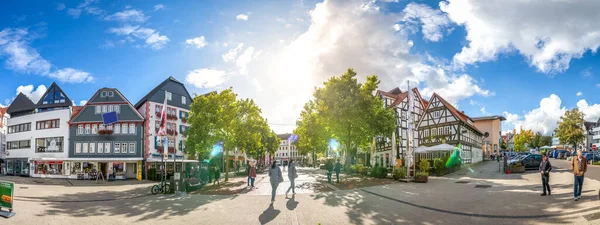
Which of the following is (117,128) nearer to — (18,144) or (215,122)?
(215,122)

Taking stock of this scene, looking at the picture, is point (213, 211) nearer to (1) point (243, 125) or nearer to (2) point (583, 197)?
(2) point (583, 197)

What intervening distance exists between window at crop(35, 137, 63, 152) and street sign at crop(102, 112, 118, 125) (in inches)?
294

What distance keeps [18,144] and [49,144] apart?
9927mm

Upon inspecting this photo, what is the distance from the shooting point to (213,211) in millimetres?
13461

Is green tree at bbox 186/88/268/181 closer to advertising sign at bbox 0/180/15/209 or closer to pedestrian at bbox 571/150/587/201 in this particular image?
A: advertising sign at bbox 0/180/15/209

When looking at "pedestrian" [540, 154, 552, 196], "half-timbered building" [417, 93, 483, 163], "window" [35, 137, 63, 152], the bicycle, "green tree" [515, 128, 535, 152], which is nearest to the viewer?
"pedestrian" [540, 154, 552, 196]

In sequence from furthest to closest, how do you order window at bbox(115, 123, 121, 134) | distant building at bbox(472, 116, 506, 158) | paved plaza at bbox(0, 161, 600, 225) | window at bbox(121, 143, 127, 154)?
1. distant building at bbox(472, 116, 506, 158)
2. window at bbox(115, 123, 121, 134)
3. window at bbox(121, 143, 127, 154)
4. paved plaza at bbox(0, 161, 600, 225)

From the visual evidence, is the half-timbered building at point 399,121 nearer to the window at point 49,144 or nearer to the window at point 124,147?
the window at point 124,147

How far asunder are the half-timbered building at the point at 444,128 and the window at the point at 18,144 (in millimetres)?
56247

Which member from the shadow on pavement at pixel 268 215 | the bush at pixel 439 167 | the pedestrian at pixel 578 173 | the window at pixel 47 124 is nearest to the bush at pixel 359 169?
the bush at pixel 439 167

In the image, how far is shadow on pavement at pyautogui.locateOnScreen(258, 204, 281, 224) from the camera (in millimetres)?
11242

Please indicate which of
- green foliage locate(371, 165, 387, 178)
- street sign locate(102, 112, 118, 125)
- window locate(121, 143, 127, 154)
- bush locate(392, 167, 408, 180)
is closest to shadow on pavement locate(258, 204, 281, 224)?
bush locate(392, 167, 408, 180)

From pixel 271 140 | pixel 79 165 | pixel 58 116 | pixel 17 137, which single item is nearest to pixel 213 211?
pixel 79 165

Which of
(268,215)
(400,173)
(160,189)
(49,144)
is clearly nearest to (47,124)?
(49,144)
